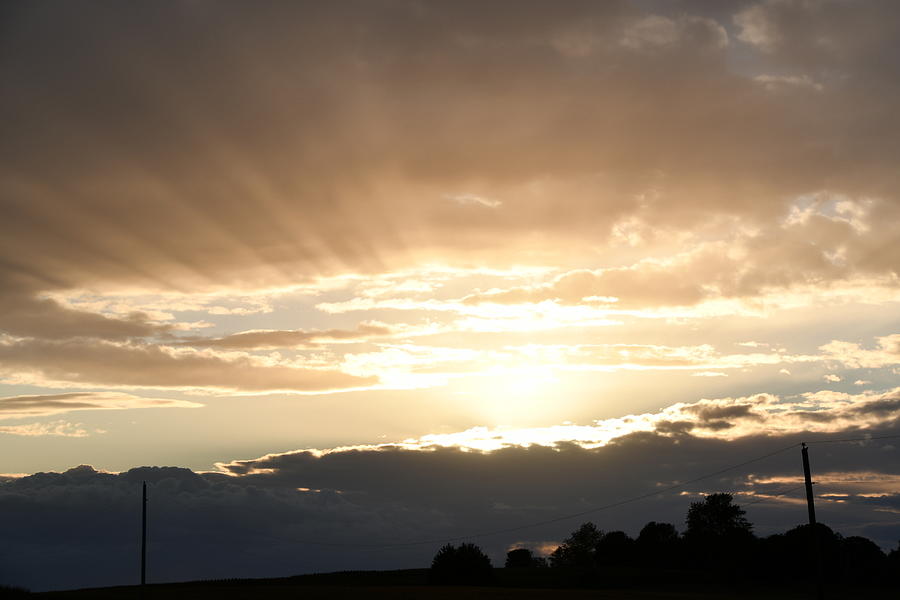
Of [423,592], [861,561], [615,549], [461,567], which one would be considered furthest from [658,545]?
[423,592]

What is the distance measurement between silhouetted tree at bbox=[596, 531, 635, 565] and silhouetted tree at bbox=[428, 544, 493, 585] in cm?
6511

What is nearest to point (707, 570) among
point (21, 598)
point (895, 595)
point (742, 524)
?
point (742, 524)

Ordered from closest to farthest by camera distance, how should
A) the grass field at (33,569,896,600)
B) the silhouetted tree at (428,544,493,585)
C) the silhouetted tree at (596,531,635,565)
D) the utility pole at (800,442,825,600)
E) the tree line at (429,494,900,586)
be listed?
1. the utility pole at (800,442,825,600)
2. the grass field at (33,569,896,600)
3. the silhouetted tree at (428,544,493,585)
4. the tree line at (429,494,900,586)
5. the silhouetted tree at (596,531,635,565)

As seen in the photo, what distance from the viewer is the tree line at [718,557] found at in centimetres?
13550

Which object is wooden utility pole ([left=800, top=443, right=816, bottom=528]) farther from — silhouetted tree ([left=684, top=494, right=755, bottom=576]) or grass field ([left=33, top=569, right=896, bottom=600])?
silhouetted tree ([left=684, top=494, right=755, bottom=576])

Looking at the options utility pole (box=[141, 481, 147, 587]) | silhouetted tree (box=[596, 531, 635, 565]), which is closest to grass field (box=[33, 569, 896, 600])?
utility pole (box=[141, 481, 147, 587])

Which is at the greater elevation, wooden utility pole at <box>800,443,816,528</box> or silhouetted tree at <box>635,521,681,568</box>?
wooden utility pole at <box>800,443,816,528</box>

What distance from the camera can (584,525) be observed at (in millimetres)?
178750

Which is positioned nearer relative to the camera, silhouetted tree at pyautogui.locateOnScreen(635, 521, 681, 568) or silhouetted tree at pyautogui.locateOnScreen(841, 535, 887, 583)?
silhouetted tree at pyautogui.locateOnScreen(841, 535, 887, 583)

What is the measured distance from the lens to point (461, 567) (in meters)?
122

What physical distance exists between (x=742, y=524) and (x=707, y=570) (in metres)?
13.1

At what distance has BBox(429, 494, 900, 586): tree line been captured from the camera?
135500mm

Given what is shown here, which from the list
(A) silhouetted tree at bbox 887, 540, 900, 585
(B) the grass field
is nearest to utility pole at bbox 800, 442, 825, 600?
(B) the grass field

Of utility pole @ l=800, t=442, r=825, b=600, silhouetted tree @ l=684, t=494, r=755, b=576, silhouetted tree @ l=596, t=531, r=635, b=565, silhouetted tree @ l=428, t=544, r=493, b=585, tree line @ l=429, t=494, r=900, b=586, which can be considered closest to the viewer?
utility pole @ l=800, t=442, r=825, b=600
